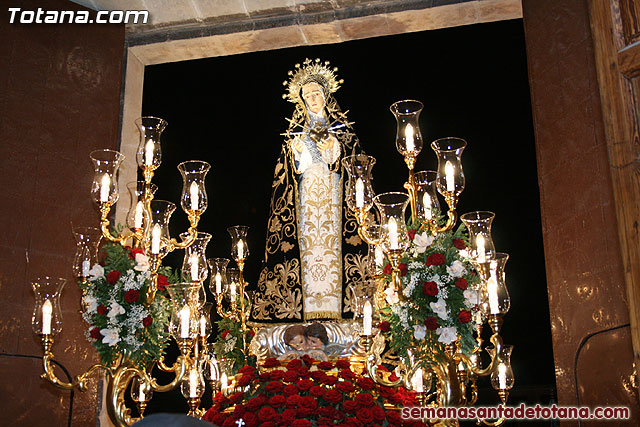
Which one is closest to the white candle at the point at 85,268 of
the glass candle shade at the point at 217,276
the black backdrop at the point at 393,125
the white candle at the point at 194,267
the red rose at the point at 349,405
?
the white candle at the point at 194,267

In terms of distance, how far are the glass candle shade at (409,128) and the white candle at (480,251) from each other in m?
0.70

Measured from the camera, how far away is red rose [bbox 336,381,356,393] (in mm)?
3045

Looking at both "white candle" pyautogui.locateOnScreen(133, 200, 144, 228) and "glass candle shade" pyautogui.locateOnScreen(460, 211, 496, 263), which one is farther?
"white candle" pyautogui.locateOnScreen(133, 200, 144, 228)

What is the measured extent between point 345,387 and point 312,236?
201 centimetres

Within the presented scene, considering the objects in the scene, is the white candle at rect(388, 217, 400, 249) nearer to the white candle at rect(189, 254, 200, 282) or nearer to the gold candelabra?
the gold candelabra

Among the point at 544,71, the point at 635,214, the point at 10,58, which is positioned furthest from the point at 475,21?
the point at 635,214

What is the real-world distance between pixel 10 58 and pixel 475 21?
154 inches

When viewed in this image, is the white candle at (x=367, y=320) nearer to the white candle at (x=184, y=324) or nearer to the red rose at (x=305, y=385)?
the red rose at (x=305, y=385)

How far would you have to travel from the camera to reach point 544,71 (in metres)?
4.86

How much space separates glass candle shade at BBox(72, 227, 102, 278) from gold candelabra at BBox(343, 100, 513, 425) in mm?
1445

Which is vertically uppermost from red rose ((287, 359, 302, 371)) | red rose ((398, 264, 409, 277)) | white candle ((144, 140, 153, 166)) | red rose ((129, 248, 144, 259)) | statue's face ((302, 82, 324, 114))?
statue's face ((302, 82, 324, 114))

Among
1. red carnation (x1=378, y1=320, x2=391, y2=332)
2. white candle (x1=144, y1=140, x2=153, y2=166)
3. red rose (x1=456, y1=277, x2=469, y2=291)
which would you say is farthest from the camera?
white candle (x1=144, y1=140, x2=153, y2=166)

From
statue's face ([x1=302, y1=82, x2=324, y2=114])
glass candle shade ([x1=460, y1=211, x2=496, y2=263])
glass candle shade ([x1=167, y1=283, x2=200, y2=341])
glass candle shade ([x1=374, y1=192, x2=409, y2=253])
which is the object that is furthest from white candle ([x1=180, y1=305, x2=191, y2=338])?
statue's face ([x1=302, y1=82, x2=324, y2=114])

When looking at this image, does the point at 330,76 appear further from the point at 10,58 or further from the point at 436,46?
the point at 10,58
